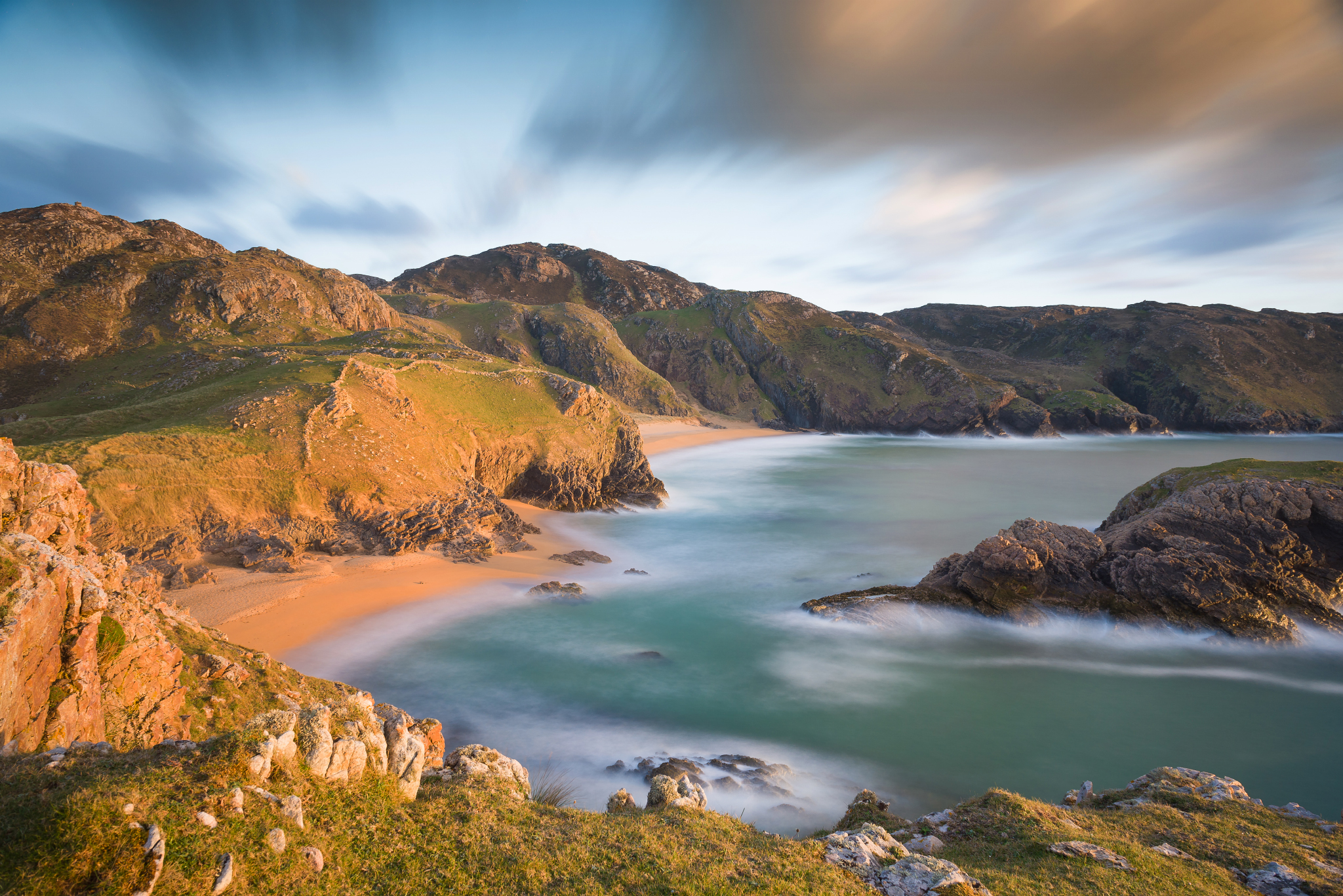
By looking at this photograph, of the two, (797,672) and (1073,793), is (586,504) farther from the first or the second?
(1073,793)

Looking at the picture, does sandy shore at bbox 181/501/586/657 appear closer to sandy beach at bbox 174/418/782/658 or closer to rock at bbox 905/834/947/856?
sandy beach at bbox 174/418/782/658

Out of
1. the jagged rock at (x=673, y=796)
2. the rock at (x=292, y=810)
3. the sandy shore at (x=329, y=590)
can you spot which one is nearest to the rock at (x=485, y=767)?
the jagged rock at (x=673, y=796)

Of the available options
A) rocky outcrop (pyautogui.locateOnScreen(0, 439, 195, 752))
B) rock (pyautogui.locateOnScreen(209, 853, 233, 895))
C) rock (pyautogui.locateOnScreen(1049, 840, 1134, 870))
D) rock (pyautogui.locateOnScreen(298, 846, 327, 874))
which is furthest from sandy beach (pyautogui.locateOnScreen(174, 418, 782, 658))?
rock (pyautogui.locateOnScreen(1049, 840, 1134, 870))

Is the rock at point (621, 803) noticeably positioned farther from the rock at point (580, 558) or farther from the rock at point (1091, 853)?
the rock at point (580, 558)

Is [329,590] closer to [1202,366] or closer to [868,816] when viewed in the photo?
[868,816]

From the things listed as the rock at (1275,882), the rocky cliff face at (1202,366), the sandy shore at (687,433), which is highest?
the rocky cliff face at (1202,366)

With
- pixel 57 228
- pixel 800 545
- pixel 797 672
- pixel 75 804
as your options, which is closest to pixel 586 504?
pixel 800 545

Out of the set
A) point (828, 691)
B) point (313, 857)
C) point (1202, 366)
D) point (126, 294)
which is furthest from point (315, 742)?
point (1202, 366)
